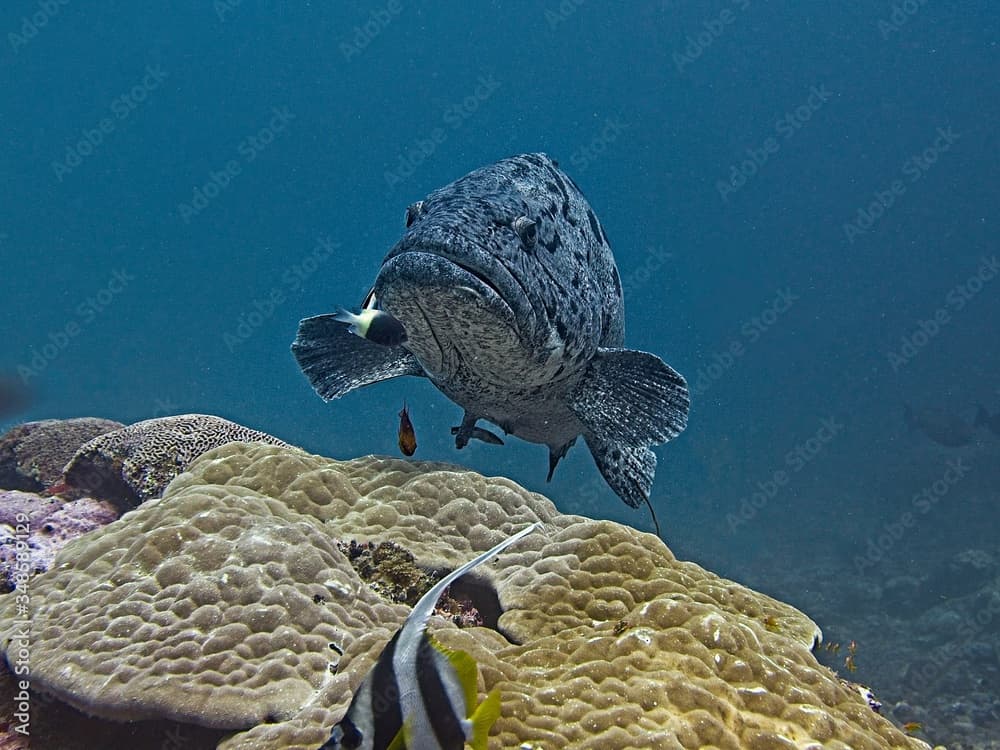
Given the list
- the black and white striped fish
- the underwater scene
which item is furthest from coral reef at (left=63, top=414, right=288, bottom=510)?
the black and white striped fish

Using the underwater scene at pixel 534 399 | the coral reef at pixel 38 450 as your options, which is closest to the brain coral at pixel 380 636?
the underwater scene at pixel 534 399

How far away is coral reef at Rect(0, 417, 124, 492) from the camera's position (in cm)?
866

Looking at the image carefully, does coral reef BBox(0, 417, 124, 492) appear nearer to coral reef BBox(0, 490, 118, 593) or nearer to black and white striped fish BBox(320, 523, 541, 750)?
coral reef BBox(0, 490, 118, 593)

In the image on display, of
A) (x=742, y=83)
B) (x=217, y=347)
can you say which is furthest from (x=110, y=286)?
(x=742, y=83)

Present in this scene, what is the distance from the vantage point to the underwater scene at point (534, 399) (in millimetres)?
3209

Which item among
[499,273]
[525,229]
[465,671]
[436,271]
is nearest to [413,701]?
[465,671]

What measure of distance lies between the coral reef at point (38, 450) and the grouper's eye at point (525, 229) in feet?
24.9

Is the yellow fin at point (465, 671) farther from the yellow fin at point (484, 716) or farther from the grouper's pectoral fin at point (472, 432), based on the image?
the grouper's pectoral fin at point (472, 432)

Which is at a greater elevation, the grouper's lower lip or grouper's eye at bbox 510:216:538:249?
grouper's eye at bbox 510:216:538:249

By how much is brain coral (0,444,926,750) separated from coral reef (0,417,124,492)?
5.15 meters

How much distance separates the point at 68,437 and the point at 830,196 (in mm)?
123533

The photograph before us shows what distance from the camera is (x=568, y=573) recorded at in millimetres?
4113

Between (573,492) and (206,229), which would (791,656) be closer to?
(573,492)

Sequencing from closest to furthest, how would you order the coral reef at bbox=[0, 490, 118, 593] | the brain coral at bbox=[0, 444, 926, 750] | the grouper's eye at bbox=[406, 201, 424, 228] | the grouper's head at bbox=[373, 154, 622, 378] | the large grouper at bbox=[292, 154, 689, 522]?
the brain coral at bbox=[0, 444, 926, 750] < the grouper's head at bbox=[373, 154, 622, 378] < the large grouper at bbox=[292, 154, 689, 522] < the grouper's eye at bbox=[406, 201, 424, 228] < the coral reef at bbox=[0, 490, 118, 593]
